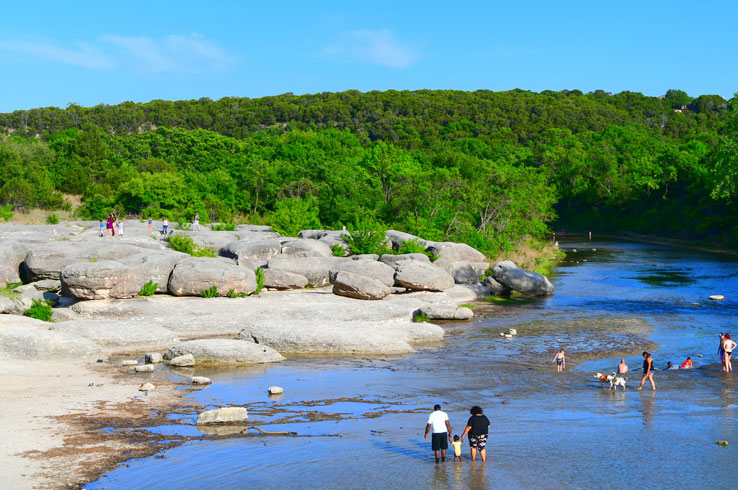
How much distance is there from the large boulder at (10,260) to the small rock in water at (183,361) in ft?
51.6

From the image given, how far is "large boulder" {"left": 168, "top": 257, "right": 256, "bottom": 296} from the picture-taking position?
36.6 m

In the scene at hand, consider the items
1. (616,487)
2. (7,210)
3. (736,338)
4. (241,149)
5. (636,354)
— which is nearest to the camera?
(616,487)

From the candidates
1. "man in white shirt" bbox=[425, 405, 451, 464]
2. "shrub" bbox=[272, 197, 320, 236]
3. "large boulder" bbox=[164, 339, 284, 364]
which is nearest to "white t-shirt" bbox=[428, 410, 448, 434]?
"man in white shirt" bbox=[425, 405, 451, 464]

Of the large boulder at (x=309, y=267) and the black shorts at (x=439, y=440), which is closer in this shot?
the black shorts at (x=439, y=440)

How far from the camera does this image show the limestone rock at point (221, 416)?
19438 millimetres

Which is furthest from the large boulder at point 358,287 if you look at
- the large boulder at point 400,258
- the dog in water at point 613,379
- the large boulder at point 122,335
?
the dog in water at point 613,379

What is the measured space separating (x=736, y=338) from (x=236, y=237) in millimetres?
32979

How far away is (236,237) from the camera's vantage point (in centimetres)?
5231

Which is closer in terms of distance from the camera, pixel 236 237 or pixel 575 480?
pixel 575 480

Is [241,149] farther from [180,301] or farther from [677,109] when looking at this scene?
[677,109]

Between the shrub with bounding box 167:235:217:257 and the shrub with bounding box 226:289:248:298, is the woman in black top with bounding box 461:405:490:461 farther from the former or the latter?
the shrub with bounding box 167:235:217:257

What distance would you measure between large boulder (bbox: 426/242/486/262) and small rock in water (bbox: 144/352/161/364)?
85.3 feet

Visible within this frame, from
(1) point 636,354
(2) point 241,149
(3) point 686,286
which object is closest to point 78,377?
(1) point 636,354

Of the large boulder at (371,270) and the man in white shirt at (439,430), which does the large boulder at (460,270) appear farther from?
the man in white shirt at (439,430)
